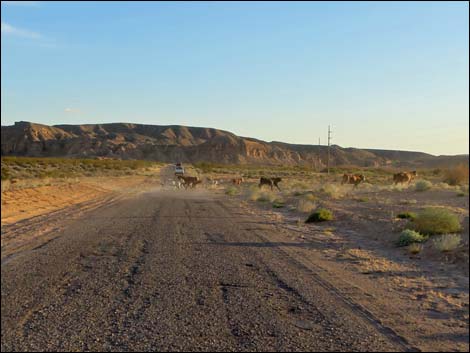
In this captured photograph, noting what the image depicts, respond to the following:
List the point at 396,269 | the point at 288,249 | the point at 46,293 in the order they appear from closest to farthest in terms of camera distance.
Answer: the point at 46,293, the point at 396,269, the point at 288,249

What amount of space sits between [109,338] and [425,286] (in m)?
5.57

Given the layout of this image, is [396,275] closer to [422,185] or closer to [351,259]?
[351,259]

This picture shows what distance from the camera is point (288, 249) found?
13.2m

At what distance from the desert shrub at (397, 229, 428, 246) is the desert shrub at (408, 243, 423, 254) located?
49 centimetres

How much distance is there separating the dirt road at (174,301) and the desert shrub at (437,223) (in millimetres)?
3928

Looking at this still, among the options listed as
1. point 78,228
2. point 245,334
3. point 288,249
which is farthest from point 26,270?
point 78,228

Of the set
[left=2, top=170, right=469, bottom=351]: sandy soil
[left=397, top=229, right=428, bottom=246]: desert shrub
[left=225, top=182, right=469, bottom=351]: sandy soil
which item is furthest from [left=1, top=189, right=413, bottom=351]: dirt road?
[left=397, top=229, right=428, bottom=246]: desert shrub

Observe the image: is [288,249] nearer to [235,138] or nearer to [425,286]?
[425,286]

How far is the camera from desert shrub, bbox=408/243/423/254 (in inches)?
484

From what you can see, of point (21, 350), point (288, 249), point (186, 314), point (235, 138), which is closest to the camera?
point (21, 350)

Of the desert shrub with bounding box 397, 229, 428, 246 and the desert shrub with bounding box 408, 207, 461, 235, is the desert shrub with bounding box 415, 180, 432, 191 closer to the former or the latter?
the desert shrub with bounding box 408, 207, 461, 235

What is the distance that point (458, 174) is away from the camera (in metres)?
3.55

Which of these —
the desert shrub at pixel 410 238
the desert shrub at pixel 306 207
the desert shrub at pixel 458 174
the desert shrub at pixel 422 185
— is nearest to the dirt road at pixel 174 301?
the desert shrub at pixel 458 174

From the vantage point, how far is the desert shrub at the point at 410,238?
13.3 meters
